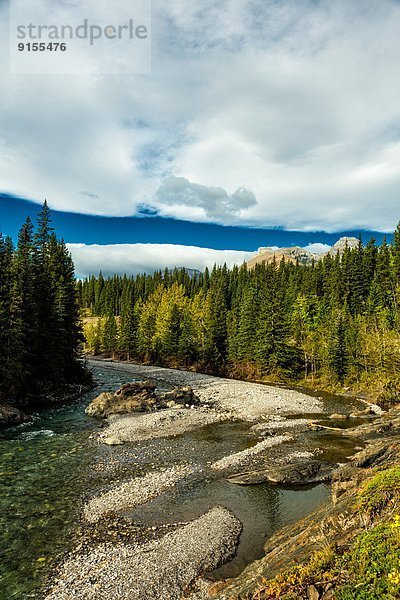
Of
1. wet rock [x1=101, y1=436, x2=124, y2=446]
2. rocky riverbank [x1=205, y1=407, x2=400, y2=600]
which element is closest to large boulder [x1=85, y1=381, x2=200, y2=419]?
wet rock [x1=101, y1=436, x2=124, y2=446]

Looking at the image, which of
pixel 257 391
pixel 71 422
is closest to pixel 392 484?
pixel 71 422

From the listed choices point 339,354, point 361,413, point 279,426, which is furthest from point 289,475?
point 339,354

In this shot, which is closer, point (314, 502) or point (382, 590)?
point (382, 590)

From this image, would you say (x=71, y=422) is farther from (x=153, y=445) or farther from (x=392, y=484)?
(x=392, y=484)

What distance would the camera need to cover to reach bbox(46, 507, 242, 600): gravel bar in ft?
44.0

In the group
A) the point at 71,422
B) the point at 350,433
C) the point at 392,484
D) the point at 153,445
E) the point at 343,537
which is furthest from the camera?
the point at 71,422

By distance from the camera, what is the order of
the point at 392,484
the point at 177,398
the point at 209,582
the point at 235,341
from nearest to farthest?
the point at 392,484, the point at 209,582, the point at 177,398, the point at 235,341

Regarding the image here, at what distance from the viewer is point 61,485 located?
72.3 ft

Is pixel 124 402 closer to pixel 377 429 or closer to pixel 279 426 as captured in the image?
pixel 279 426

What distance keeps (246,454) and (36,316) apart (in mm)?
30142

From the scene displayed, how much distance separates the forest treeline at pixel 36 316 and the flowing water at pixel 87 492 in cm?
878

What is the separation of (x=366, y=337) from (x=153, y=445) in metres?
41.3

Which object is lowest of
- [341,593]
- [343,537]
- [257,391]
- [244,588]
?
[257,391]

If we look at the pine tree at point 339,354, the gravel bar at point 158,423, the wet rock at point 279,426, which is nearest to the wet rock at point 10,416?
the gravel bar at point 158,423
